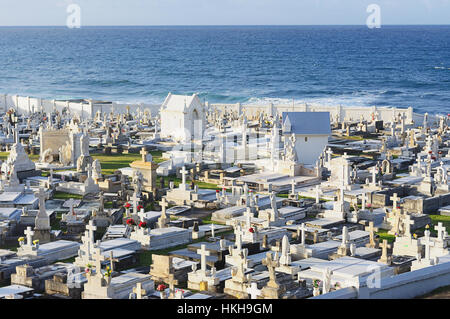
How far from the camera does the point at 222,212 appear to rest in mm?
23375

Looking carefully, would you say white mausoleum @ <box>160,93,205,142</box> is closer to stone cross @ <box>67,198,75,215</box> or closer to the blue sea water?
stone cross @ <box>67,198,75,215</box>

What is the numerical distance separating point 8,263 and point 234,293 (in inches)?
200

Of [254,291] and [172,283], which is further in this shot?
[172,283]

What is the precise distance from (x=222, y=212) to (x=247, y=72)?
9376 centimetres

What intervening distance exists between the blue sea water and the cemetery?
36360 millimetres

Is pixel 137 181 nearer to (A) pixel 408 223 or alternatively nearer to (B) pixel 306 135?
(A) pixel 408 223

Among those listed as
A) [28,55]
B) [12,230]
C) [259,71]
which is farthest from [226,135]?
[28,55]

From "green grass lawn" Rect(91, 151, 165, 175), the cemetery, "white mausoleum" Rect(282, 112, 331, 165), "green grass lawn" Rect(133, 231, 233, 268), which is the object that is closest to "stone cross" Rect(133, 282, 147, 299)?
the cemetery

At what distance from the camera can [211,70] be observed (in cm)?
12119

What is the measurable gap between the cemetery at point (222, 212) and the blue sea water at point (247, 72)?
36.4m

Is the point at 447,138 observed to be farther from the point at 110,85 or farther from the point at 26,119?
the point at 110,85

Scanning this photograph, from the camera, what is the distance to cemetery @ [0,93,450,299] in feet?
53.0

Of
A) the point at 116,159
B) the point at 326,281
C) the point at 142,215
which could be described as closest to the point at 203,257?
the point at 326,281

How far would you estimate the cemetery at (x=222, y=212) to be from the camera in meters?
16.1
